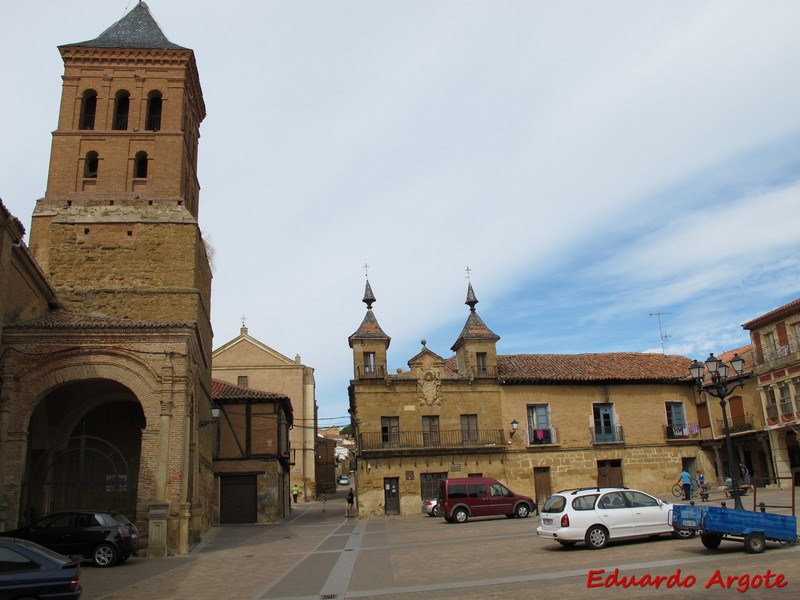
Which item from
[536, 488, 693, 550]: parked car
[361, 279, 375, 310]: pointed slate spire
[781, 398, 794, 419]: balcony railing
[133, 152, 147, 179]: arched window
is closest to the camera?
[536, 488, 693, 550]: parked car

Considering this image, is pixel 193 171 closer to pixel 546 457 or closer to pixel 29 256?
pixel 29 256

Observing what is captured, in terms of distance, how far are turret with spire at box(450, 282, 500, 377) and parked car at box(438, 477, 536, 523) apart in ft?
31.1

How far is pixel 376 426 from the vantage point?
33000 mm

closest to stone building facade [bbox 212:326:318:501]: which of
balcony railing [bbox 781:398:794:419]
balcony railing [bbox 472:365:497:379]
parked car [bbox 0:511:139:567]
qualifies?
balcony railing [bbox 472:365:497:379]

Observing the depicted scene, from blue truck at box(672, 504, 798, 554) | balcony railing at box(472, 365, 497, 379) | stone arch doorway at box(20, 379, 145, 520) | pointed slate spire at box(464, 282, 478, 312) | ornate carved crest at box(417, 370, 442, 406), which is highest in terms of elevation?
pointed slate spire at box(464, 282, 478, 312)

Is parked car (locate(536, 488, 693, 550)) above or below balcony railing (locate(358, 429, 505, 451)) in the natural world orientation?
below

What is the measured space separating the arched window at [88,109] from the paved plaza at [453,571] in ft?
53.2

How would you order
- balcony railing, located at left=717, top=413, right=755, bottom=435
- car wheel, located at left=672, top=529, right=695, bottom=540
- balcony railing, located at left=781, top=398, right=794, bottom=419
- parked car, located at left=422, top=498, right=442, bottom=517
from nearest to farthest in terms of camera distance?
car wheel, located at left=672, top=529, right=695, bottom=540 < parked car, located at left=422, top=498, right=442, bottom=517 < balcony railing, located at left=781, top=398, right=794, bottom=419 < balcony railing, located at left=717, top=413, right=755, bottom=435

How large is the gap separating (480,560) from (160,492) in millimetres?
8967

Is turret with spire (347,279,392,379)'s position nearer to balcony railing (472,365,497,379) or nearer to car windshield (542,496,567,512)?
balcony railing (472,365,497,379)

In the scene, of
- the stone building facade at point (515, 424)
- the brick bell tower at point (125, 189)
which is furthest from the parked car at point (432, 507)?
the brick bell tower at point (125, 189)

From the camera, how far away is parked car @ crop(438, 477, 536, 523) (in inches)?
987

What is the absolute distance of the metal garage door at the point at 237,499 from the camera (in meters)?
31.9

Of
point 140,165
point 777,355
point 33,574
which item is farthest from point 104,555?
point 777,355
